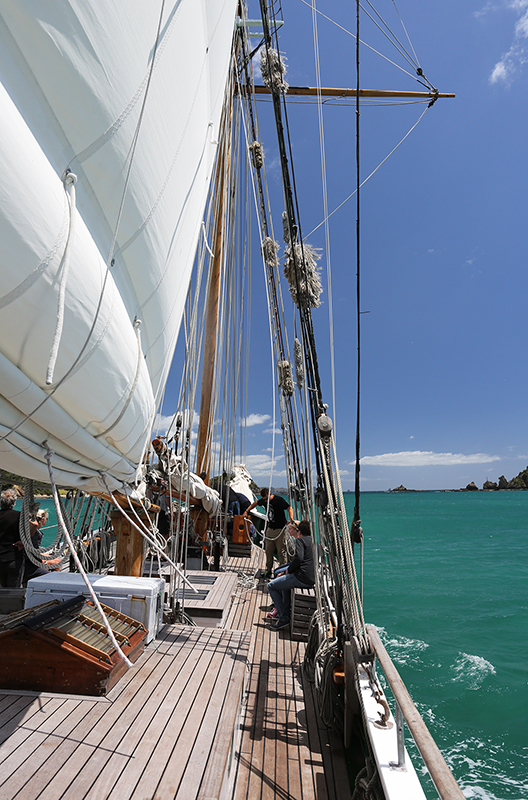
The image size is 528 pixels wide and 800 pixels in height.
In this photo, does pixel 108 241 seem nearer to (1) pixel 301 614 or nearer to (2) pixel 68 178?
(2) pixel 68 178

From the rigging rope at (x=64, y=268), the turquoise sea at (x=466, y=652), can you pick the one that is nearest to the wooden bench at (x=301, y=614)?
the turquoise sea at (x=466, y=652)

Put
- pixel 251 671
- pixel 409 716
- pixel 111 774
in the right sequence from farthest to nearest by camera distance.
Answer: pixel 251 671
pixel 111 774
pixel 409 716

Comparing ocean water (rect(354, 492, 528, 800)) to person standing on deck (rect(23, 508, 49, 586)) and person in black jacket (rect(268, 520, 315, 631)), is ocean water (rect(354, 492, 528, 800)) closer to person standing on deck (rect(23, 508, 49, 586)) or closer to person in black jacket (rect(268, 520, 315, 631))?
person in black jacket (rect(268, 520, 315, 631))

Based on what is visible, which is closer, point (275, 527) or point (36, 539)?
point (36, 539)

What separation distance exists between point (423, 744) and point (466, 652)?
9.37 m

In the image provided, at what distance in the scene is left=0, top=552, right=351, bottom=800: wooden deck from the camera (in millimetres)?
1907

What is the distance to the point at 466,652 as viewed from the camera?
365 inches

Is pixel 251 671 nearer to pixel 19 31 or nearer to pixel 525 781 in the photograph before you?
pixel 525 781

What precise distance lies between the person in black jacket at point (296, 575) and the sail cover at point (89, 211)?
3093 mm

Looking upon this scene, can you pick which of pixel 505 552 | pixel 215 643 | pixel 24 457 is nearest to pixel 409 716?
pixel 24 457

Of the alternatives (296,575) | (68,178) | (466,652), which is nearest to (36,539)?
(296,575)

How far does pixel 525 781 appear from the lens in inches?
190

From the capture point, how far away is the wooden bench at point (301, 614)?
4.59 m

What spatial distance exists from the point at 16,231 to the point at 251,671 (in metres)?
4.07
